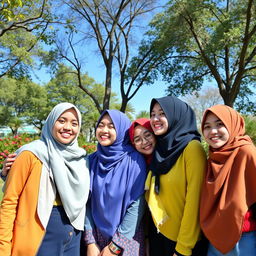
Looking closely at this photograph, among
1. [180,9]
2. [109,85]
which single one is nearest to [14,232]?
[180,9]

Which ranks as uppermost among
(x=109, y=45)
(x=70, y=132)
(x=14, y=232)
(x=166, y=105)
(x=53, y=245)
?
(x=109, y=45)

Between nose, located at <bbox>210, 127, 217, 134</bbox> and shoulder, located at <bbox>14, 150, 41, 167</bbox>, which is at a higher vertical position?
nose, located at <bbox>210, 127, 217, 134</bbox>

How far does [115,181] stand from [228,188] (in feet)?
2.79

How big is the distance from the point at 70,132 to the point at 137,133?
22.6 inches

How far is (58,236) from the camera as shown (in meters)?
1.82

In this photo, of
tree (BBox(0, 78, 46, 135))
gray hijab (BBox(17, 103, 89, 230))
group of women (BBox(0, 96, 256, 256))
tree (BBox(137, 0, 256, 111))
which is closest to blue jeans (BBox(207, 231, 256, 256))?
group of women (BBox(0, 96, 256, 256))

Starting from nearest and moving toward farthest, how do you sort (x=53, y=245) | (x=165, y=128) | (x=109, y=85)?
(x=53, y=245) → (x=165, y=128) → (x=109, y=85)

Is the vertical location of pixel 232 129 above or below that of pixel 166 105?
below

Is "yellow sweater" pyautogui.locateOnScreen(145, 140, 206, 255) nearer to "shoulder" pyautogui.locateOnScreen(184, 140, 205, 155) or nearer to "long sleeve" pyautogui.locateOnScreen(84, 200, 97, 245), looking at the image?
"shoulder" pyautogui.locateOnScreen(184, 140, 205, 155)

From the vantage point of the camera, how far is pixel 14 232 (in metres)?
1.69

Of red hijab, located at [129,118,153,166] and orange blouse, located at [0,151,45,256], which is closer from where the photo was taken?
orange blouse, located at [0,151,45,256]

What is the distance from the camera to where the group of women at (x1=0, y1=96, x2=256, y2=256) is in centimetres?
159

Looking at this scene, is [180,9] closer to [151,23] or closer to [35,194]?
[151,23]

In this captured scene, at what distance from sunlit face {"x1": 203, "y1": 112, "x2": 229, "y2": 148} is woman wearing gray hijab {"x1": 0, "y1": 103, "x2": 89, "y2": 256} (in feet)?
3.39
